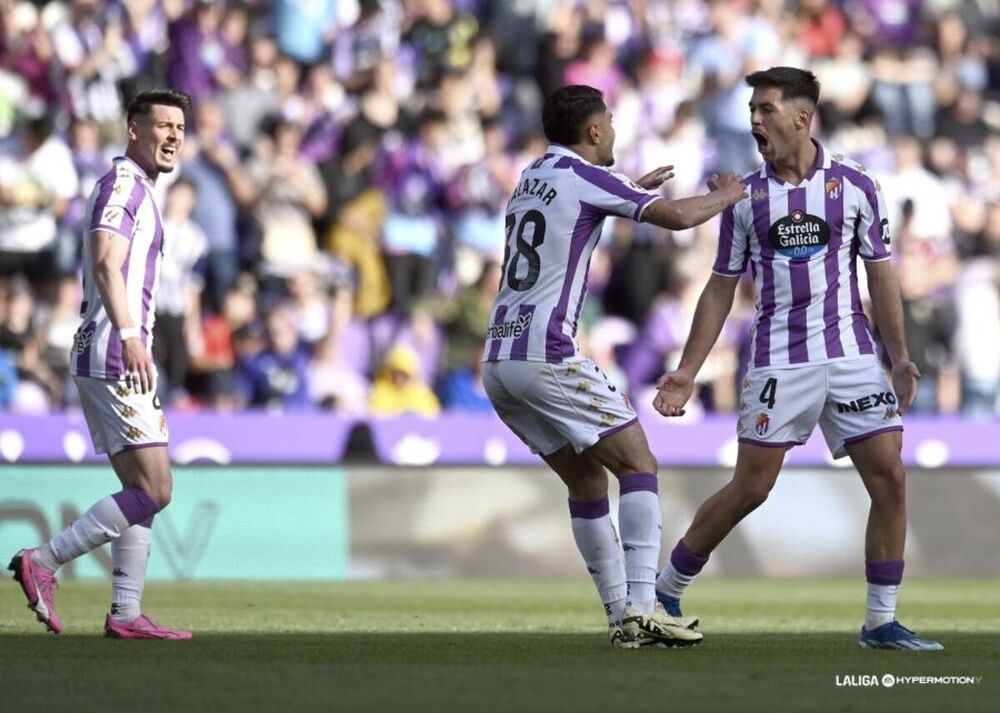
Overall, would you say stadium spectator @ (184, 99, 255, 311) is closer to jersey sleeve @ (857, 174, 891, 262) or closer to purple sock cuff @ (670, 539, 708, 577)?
purple sock cuff @ (670, 539, 708, 577)

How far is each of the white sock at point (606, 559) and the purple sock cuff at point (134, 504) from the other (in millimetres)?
1832

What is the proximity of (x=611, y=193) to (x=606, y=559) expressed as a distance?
1537 mm

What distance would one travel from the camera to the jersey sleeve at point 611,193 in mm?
8422

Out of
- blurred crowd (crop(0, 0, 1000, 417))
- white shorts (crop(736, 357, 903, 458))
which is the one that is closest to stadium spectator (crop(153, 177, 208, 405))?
blurred crowd (crop(0, 0, 1000, 417))

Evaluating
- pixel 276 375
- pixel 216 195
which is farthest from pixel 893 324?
pixel 216 195

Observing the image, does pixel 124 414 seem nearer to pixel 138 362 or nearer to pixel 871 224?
pixel 138 362

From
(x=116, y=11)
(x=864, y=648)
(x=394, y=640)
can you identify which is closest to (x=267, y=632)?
(x=394, y=640)

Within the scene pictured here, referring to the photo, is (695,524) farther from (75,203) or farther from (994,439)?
(75,203)

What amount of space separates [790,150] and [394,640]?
106 inches

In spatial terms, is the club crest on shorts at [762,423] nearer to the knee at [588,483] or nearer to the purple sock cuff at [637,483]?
the purple sock cuff at [637,483]

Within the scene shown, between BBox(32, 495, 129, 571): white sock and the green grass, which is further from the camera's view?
BBox(32, 495, 129, 571): white sock

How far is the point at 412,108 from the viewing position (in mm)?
19000

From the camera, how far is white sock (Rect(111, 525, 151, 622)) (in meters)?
9.01

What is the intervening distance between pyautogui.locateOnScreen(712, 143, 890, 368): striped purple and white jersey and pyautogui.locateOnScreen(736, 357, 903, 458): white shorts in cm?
6
